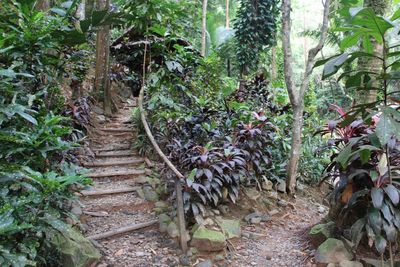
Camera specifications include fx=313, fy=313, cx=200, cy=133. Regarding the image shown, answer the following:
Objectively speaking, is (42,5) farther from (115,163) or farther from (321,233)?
(321,233)

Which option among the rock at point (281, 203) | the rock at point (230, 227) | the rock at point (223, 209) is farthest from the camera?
the rock at point (281, 203)

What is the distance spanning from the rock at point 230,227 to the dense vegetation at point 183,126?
0.78ft

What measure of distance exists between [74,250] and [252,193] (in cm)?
214

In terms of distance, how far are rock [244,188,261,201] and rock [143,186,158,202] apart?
3.52ft

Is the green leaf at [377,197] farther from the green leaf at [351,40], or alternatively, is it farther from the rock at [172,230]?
the rock at [172,230]

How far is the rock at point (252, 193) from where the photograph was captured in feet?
12.2

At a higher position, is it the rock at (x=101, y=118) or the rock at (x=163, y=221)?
the rock at (x=101, y=118)

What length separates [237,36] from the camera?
341 inches

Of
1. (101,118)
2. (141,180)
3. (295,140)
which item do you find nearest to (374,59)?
(295,140)

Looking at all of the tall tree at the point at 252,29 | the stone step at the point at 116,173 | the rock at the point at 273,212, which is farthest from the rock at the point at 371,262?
the tall tree at the point at 252,29

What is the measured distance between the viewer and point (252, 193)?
375cm

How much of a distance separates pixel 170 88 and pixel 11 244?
309cm

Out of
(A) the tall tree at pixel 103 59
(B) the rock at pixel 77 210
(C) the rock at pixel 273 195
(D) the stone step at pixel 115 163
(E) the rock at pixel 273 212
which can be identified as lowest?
(E) the rock at pixel 273 212

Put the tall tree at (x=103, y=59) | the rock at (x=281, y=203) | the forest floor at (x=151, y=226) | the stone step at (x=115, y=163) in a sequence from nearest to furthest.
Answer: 1. the forest floor at (x=151, y=226)
2. the rock at (x=281, y=203)
3. the stone step at (x=115, y=163)
4. the tall tree at (x=103, y=59)
